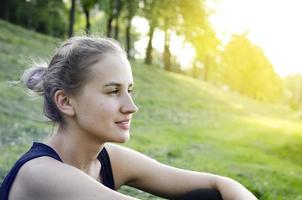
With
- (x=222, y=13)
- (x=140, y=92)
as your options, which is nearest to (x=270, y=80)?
(x=222, y=13)

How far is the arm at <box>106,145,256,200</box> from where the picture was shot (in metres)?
3.53

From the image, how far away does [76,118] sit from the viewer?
2.93m

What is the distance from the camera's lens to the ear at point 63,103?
2.91 meters

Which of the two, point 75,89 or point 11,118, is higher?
point 75,89

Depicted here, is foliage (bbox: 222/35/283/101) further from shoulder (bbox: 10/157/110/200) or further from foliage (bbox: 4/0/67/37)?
shoulder (bbox: 10/157/110/200)

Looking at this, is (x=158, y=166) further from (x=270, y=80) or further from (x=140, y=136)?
(x=270, y=80)

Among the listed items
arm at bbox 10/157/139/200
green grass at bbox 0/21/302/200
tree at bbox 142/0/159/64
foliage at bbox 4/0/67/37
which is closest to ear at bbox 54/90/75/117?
arm at bbox 10/157/139/200

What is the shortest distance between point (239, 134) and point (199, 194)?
45.3ft

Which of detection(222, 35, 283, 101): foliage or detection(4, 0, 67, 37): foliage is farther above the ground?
detection(4, 0, 67, 37): foliage

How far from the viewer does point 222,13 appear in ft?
175

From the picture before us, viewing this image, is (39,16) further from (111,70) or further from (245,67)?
(111,70)

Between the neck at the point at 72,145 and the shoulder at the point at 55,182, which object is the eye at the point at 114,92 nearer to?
the neck at the point at 72,145

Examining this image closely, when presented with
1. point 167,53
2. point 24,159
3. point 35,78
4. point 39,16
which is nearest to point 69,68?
point 35,78

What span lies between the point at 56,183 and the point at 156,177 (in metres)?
1.21
